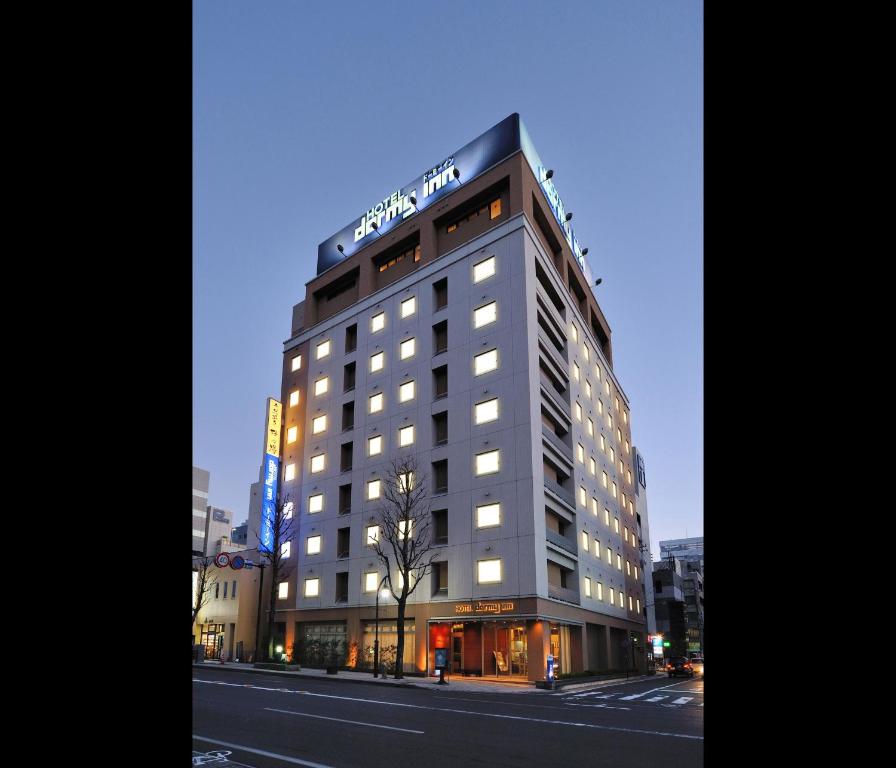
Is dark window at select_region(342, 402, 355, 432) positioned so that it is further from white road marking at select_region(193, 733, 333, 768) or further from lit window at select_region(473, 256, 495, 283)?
white road marking at select_region(193, 733, 333, 768)

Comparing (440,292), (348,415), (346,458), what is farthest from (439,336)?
(346,458)

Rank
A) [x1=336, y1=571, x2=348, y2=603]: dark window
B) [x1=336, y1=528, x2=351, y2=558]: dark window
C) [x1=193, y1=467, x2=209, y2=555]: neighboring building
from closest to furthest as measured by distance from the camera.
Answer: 1. [x1=336, y1=571, x2=348, y2=603]: dark window
2. [x1=336, y1=528, x2=351, y2=558]: dark window
3. [x1=193, y1=467, x2=209, y2=555]: neighboring building

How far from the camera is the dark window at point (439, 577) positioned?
38906mm

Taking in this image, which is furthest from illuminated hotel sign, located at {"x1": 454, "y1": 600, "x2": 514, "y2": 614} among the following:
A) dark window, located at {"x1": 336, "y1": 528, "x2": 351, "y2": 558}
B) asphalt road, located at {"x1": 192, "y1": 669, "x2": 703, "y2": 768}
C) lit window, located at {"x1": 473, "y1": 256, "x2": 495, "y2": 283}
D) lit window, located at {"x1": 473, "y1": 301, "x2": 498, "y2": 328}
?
lit window, located at {"x1": 473, "y1": 256, "x2": 495, "y2": 283}

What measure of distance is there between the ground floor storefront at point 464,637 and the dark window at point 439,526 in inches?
152

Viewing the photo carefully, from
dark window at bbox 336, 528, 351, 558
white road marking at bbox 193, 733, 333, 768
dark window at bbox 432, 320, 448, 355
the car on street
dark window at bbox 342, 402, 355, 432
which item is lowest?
the car on street

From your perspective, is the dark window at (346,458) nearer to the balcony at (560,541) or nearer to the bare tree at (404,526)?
the bare tree at (404,526)

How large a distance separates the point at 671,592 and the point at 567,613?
183ft

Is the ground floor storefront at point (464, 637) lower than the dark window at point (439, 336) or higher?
lower

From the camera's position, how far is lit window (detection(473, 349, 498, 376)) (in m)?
40.3

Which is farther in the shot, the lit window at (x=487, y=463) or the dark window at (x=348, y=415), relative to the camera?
the dark window at (x=348, y=415)

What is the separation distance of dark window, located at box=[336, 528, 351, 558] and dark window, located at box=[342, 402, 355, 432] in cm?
787

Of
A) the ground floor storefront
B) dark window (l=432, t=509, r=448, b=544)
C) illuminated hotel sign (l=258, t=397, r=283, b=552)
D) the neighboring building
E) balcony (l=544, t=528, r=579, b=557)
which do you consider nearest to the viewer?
the ground floor storefront

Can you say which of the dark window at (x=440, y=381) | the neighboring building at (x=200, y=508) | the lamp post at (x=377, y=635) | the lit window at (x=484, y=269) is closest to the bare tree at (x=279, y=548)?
the lamp post at (x=377, y=635)
